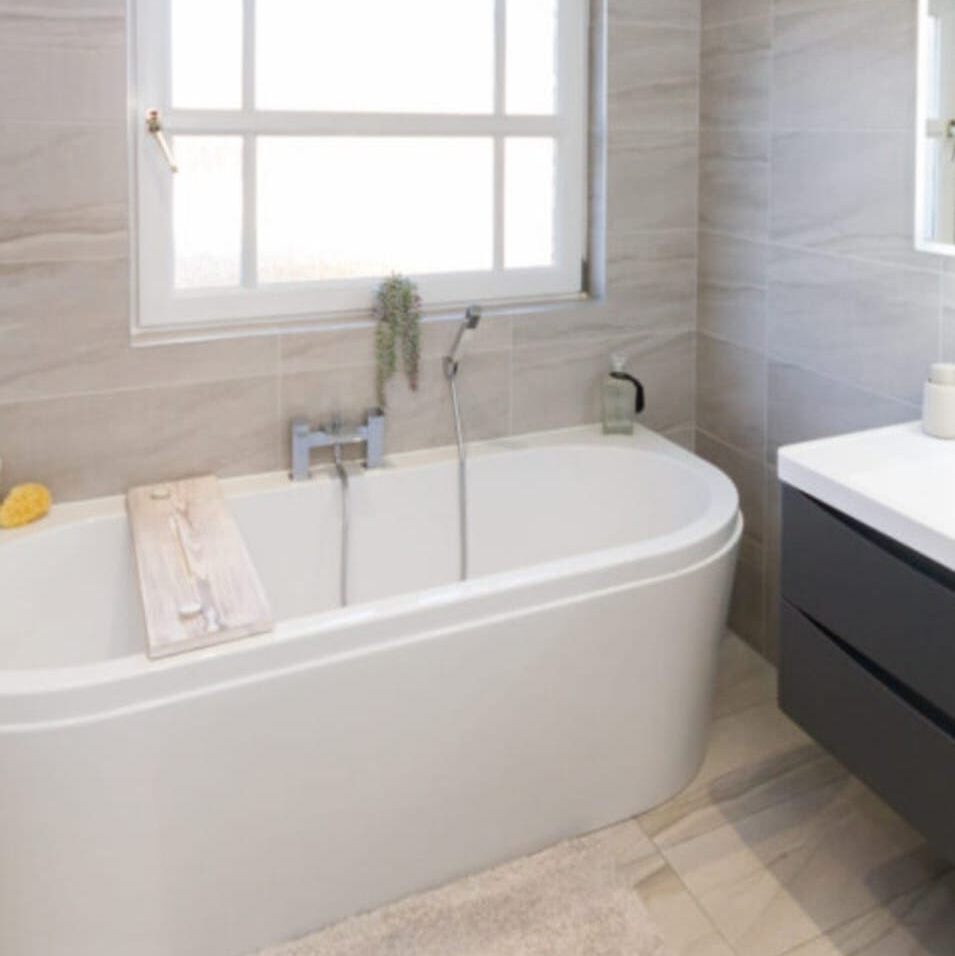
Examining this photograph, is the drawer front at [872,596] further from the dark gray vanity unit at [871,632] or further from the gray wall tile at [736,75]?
the gray wall tile at [736,75]

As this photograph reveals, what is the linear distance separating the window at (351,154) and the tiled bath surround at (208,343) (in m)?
0.12

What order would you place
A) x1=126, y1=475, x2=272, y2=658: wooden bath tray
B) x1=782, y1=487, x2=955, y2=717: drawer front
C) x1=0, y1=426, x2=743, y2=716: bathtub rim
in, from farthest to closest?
x1=126, y1=475, x2=272, y2=658: wooden bath tray → x1=0, y1=426, x2=743, y2=716: bathtub rim → x1=782, y1=487, x2=955, y2=717: drawer front

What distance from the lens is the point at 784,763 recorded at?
2.31m

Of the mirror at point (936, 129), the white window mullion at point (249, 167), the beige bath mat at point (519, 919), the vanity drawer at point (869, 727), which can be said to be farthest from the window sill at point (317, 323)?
the beige bath mat at point (519, 919)

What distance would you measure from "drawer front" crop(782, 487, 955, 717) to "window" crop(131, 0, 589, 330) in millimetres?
1281

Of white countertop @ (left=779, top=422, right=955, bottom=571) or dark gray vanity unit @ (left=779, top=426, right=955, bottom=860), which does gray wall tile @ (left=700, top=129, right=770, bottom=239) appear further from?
dark gray vanity unit @ (left=779, top=426, right=955, bottom=860)

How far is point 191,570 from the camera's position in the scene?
1.88 meters

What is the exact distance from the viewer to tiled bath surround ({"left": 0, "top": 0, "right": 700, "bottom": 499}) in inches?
80.8

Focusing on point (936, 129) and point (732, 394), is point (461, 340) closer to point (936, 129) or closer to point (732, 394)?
point (732, 394)

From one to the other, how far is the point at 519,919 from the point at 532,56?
2.12 m

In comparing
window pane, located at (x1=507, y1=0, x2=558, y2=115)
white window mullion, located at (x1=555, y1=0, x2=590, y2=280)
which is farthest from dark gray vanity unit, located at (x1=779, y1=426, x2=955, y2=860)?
window pane, located at (x1=507, y1=0, x2=558, y2=115)

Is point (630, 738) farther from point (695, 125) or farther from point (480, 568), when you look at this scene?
point (695, 125)

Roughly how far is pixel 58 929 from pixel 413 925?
625mm

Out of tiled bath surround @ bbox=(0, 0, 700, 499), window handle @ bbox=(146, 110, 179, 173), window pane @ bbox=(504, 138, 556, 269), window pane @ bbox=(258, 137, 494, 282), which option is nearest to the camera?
tiled bath surround @ bbox=(0, 0, 700, 499)
